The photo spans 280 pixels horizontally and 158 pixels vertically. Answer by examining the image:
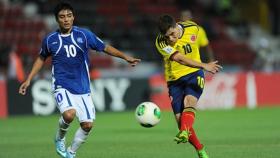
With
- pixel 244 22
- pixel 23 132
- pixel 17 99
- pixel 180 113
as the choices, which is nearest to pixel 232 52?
pixel 244 22

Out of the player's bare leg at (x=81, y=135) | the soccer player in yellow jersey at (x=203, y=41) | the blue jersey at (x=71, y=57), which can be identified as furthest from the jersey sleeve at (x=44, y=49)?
the soccer player in yellow jersey at (x=203, y=41)

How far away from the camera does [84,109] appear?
10172 mm

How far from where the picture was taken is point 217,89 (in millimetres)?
23547

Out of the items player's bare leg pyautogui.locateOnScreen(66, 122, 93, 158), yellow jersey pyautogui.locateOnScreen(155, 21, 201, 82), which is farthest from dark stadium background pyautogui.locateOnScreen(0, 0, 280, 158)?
yellow jersey pyautogui.locateOnScreen(155, 21, 201, 82)

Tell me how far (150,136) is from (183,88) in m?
3.94

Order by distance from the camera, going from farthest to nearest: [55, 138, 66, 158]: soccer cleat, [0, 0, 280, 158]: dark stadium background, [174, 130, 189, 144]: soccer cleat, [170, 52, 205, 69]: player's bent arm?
1. [0, 0, 280, 158]: dark stadium background
2. [55, 138, 66, 158]: soccer cleat
3. [170, 52, 205, 69]: player's bent arm
4. [174, 130, 189, 144]: soccer cleat

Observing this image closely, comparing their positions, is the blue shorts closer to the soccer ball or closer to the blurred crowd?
the soccer ball

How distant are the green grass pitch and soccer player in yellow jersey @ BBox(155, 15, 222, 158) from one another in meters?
0.79

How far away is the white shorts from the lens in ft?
Result: 33.3

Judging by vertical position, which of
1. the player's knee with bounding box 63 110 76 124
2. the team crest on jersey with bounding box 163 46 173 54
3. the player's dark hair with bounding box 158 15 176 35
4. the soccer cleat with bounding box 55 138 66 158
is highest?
the player's dark hair with bounding box 158 15 176 35

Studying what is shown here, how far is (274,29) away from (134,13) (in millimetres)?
6498

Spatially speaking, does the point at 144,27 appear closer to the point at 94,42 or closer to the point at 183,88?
the point at 183,88

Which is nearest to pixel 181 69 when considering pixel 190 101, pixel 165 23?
pixel 190 101

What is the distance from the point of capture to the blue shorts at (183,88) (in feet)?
35.5
